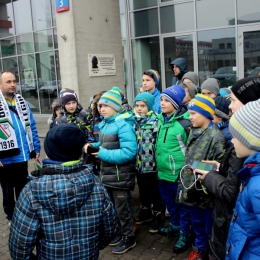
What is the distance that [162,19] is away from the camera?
10.6 meters

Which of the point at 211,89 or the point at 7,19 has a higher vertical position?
the point at 7,19

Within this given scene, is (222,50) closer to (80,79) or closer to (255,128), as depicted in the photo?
(80,79)

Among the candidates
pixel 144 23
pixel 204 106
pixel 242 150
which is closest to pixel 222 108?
pixel 204 106

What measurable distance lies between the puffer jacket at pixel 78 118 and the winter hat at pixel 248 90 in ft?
8.56

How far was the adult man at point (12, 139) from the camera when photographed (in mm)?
4129

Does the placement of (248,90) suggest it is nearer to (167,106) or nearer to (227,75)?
(167,106)

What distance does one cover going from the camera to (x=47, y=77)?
14.4m

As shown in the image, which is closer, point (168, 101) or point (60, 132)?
point (60, 132)

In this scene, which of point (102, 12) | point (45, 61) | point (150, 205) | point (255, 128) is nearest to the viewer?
point (255, 128)

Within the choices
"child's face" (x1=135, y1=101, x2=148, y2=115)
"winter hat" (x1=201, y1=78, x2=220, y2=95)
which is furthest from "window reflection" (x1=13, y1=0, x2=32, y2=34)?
"winter hat" (x1=201, y1=78, x2=220, y2=95)

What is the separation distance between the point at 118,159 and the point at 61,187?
58.1 inches

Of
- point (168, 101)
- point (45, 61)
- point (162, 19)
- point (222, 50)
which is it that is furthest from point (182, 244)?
point (45, 61)

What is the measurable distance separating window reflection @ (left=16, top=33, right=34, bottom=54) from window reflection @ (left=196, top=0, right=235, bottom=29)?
8495mm

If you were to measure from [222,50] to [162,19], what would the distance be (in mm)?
2497
